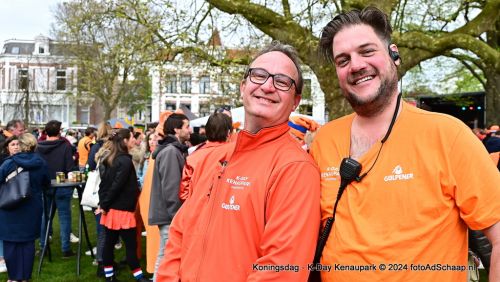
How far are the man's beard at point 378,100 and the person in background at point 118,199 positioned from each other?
4.42 m

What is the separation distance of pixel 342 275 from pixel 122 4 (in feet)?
28.3

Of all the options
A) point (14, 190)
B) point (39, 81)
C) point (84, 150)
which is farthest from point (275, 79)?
point (39, 81)

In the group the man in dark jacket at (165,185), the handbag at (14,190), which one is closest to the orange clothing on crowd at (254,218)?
the man in dark jacket at (165,185)

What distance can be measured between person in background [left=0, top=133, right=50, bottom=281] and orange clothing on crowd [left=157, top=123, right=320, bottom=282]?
4054mm

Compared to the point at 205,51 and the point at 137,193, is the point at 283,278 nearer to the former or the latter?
the point at 137,193

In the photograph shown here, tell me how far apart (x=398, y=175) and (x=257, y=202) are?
632 millimetres

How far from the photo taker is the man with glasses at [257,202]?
6.31ft

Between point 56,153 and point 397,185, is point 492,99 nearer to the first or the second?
point 56,153

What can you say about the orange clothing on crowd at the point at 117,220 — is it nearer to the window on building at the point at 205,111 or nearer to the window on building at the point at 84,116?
the window on building at the point at 205,111

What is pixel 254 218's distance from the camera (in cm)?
203

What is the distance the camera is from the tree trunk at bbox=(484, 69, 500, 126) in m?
16.5

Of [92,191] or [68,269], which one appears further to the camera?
[68,269]

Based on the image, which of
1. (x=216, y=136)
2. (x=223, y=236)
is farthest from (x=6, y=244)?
(x=223, y=236)

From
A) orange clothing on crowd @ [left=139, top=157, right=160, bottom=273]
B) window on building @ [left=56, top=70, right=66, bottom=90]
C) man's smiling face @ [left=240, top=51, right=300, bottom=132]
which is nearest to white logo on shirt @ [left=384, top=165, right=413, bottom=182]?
man's smiling face @ [left=240, top=51, right=300, bottom=132]
